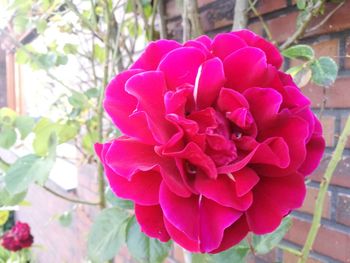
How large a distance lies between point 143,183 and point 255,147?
0.13 meters

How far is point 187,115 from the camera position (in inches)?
17.2

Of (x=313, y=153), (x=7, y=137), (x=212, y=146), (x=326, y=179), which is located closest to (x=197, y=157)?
(x=212, y=146)

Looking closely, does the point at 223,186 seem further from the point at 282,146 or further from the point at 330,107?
the point at 330,107

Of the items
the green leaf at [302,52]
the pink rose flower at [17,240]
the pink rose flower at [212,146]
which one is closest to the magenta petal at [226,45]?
the pink rose flower at [212,146]

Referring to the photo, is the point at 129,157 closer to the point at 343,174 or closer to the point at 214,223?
the point at 214,223

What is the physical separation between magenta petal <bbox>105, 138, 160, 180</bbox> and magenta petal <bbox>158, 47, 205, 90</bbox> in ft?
0.26

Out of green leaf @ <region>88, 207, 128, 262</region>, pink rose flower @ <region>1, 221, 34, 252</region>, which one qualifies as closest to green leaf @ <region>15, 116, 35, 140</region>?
green leaf @ <region>88, 207, 128, 262</region>

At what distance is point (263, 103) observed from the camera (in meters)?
0.42

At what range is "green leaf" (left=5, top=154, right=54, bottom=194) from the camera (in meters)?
0.84

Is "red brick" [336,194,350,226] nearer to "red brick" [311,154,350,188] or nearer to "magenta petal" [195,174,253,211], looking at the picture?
→ "red brick" [311,154,350,188]

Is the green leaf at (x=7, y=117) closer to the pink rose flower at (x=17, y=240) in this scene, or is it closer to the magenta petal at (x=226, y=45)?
the pink rose flower at (x=17, y=240)

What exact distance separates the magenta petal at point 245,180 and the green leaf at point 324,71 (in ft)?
0.95

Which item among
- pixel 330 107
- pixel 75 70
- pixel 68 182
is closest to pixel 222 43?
pixel 330 107

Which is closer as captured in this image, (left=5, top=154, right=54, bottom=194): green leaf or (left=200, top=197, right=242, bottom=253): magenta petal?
(left=200, top=197, right=242, bottom=253): magenta petal
